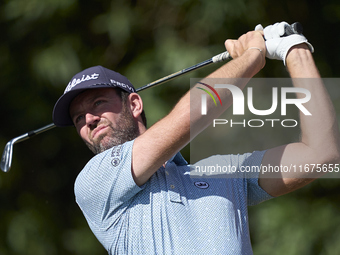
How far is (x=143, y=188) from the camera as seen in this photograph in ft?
3.98

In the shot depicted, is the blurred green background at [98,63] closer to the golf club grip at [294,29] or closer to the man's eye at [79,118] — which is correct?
the man's eye at [79,118]

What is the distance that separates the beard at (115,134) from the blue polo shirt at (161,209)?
103 millimetres

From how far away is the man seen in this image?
1.15 metres

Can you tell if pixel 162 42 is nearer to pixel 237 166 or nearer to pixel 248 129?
pixel 248 129

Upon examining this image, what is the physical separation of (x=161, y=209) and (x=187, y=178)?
139 millimetres

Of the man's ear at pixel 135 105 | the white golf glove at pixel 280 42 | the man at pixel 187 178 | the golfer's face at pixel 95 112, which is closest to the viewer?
the man at pixel 187 178

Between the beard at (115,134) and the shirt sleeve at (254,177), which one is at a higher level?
the beard at (115,134)

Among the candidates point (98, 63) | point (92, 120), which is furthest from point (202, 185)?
point (98, 63)

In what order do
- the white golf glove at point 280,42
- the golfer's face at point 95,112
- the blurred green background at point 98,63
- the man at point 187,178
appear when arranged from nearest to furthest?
the man at point 187,178 → the white golf glove at point 280,42 → the golfer's face at point 95,112 → the blurred green background at point 98,63

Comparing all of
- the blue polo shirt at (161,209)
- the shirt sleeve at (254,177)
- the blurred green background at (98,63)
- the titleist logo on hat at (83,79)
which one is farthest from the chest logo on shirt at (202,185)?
the blurred green background at (98,63)

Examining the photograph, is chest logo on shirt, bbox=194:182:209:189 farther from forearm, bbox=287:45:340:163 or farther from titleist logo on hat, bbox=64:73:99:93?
titleist logo on hat, bbox=64:73:99:93

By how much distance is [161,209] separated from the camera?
1.18 m

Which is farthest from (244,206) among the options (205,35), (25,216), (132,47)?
(25,216)

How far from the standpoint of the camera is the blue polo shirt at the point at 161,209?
1154 mm
